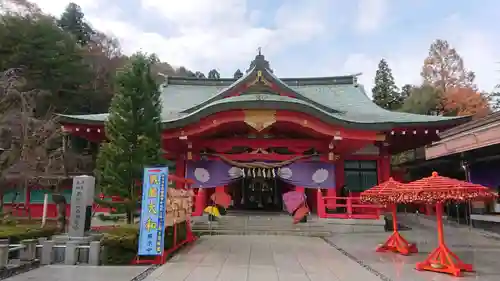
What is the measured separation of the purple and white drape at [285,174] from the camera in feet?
45.9

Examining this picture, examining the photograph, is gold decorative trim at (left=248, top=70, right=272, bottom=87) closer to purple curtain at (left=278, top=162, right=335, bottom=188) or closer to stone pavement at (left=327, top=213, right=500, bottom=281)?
purple curtain at (left=278, top=162, right=335, bottom=188)

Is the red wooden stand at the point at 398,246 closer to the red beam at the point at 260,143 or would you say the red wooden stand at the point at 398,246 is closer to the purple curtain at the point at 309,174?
the purple curtain at the point at 309,174

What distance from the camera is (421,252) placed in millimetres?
8898

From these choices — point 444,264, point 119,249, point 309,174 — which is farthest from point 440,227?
point 309,174

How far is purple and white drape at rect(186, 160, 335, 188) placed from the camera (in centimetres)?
1398

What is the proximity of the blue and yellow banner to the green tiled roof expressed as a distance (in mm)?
5485

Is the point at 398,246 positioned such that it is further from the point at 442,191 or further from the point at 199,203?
the point at 199,203

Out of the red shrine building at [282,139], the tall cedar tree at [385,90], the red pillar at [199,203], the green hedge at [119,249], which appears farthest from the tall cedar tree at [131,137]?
the tall cedar tree at [385,90]

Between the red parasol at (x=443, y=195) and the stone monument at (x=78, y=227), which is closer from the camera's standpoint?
the red parasol at (x=443, y=195)

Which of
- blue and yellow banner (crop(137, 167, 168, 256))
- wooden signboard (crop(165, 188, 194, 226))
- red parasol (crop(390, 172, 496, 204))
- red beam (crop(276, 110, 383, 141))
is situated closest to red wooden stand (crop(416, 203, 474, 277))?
red parasol (crop(390, 172, 496, 204))

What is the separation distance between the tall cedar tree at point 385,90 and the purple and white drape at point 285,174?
28.3 m

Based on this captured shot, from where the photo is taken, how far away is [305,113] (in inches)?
518

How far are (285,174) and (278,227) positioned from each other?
2.21 m

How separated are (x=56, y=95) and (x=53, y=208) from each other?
52.4ft
